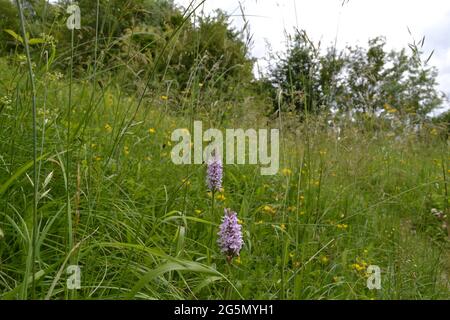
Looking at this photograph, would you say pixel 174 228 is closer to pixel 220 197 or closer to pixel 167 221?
pixel 167 221

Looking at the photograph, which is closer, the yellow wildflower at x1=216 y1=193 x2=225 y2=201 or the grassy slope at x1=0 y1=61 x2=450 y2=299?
the grassy slope at x1=0 y1=61 x2=450 y2=299

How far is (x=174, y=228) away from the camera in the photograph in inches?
59.5

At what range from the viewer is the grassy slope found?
3.52 feet

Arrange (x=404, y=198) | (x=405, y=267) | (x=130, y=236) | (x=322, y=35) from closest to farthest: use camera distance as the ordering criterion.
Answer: (x=130, y=236) → (x=405, y=267) → (x=322, y=35) → (x=404, y=198)

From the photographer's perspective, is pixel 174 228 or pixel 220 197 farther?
pixel 220 197

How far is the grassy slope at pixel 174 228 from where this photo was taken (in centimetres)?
107

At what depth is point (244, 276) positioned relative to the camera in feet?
4.31

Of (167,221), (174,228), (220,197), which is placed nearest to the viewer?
(167,221)

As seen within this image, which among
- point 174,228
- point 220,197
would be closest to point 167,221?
point 174,228

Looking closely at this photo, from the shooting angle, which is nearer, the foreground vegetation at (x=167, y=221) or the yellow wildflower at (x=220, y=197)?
the foreground vegetation at (x=167, y=221)

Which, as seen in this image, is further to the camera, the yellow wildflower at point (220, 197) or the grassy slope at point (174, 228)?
the yellow wildflower at point (220, 197)
